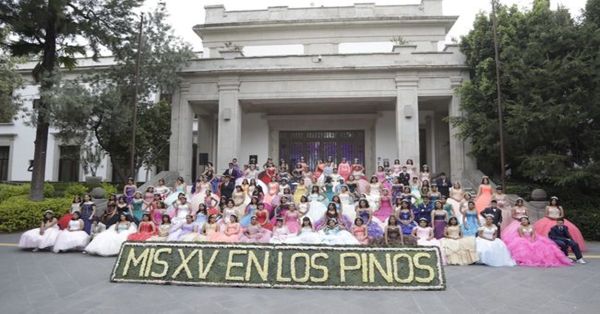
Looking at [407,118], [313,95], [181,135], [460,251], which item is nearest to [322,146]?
[313,95]

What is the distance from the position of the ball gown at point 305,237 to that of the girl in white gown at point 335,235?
0.14 m

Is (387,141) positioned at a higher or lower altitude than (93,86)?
lower

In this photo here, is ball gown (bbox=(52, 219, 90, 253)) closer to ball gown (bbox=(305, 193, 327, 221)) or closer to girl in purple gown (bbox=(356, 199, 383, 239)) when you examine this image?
ball gown (bbox=(305, 193, 327, 221))

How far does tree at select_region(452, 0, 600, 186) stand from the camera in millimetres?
11594

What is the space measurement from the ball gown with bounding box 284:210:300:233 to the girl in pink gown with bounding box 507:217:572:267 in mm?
5082

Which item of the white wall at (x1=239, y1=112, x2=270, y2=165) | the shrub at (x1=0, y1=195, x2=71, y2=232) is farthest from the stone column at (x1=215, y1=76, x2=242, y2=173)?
the shrub at (x1=0, y1=195, x2=71, y2=232)

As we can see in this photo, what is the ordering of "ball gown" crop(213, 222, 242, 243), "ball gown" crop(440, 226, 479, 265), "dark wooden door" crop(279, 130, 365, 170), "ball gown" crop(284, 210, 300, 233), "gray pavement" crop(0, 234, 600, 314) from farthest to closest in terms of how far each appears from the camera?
"dark wooden door" crop(279, 130, 365, 170), "ball gown" crop(284, 210, 300, 233), "ball gown" crop(213, 222, 242, 243), "ball gown" crop(440, 226, 479, 265), "gray pavement" crop(0, 234, 600, 314)

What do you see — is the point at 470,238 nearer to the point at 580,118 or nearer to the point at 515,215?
the point at 515,215

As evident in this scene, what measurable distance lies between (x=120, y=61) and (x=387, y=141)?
46.5 feet

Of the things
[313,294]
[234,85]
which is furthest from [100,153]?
[313,294]

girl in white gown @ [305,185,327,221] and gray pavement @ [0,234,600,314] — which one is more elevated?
girl in white gown @ [305,185,327,221]

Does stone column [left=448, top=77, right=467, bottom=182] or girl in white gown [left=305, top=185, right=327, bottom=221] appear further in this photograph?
stone column [left=448, top=77, right=467, bottom=182]

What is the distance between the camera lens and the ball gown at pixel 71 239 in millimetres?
9641

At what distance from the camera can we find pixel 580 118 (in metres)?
11.6
